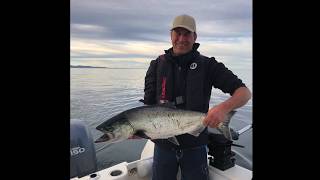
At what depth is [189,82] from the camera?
3352 millimetres

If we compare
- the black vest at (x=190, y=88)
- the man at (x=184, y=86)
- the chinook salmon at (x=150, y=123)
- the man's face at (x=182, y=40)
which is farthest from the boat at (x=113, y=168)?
the man's face at (x=182, y=40)

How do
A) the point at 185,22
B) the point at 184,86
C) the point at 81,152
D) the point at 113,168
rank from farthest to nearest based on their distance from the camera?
the point at 81,152
the point at 113,168
the point at 184,86
the point at 185,22

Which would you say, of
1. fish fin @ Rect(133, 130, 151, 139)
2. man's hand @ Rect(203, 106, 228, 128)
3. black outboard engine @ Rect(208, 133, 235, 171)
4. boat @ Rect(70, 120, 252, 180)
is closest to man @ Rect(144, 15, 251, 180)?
man's hand @ Rect(203, 106, 228, 128)

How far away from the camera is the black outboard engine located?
434 cm

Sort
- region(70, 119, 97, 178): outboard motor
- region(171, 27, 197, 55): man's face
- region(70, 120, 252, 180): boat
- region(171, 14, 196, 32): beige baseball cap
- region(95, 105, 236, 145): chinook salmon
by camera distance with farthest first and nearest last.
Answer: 1. region(70, 119, 97, 178): outboard motor
2. region(70, 120, 252, 180): boat
3. region(171, 27, 197, 55): man's face
4. region(171, 14, 196, 32): beige baseball cap
5. region(95, 105, 236, 145): chinook salmon

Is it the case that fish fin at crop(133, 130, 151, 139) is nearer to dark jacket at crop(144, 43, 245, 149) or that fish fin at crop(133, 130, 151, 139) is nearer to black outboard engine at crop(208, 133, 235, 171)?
dark jacket at crop(144, 43, 245, 149)

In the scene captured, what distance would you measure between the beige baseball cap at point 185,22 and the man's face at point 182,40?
0.07 metres

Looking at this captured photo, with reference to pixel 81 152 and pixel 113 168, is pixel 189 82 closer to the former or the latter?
pixel 113 168

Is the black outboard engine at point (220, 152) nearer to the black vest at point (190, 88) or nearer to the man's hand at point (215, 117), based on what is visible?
the black vest at point (190, 88)

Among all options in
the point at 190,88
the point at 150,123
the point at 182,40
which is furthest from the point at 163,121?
the point at 182,40

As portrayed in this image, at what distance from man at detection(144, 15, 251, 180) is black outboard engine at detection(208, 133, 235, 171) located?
856 millimetres

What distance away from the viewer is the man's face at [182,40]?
3.37 m

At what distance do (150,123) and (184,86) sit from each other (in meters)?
0.77
